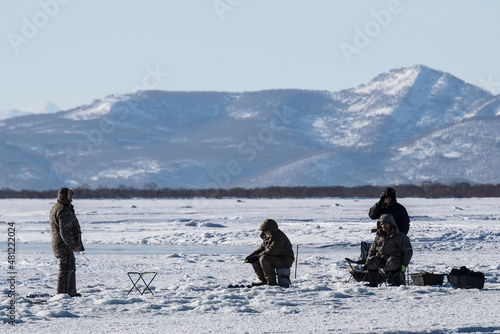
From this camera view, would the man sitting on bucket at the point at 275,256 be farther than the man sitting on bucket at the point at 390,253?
Yes

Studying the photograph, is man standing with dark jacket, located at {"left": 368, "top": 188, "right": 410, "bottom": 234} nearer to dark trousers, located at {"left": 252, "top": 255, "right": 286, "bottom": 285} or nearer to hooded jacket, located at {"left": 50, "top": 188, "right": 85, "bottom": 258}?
dark trousers, located at {"left": 252, "top": 255, "right": 286, "bottom": 285}

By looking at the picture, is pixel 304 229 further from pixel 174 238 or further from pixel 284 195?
pixel 284 195

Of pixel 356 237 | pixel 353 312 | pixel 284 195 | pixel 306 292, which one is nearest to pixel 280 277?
pixel 306 292

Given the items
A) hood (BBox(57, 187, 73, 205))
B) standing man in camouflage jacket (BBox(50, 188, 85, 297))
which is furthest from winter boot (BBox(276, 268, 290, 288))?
hood (BBox(57, 187, 73, 205))

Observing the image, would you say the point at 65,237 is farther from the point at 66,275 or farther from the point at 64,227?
the point at 66,275

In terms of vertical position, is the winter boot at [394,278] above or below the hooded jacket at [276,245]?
below

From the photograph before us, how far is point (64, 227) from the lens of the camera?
36.8ft

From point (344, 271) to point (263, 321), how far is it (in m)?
5.60

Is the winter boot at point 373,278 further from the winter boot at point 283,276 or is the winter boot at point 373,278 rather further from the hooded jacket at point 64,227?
the hooded jacket at point 64,227

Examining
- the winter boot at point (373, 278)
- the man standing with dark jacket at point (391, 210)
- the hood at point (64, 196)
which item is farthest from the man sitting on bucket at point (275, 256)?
the hood at point (64, 196)

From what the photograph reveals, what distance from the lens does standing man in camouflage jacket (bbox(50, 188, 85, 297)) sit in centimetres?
1123

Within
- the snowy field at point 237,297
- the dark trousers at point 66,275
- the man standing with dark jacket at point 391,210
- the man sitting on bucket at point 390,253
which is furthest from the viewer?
the man standing with dark jacket at point 391,210

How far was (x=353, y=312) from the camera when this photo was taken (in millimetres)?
10109

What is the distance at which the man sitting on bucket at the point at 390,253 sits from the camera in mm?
12125
